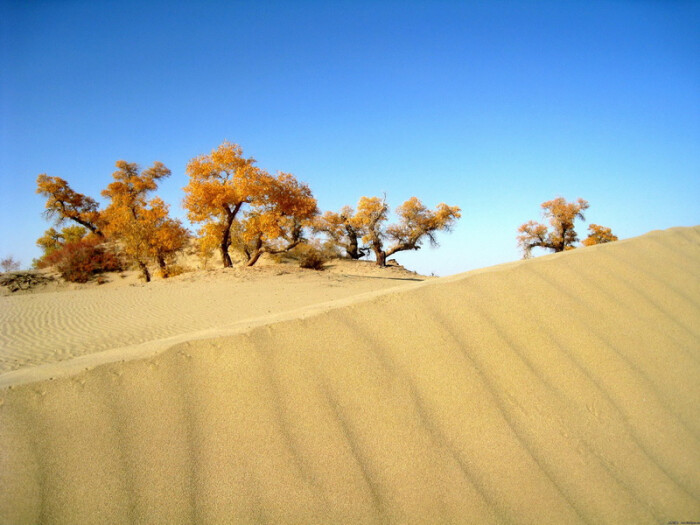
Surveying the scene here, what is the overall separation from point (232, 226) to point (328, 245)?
7.75m

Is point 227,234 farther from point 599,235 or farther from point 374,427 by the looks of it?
point 599,235

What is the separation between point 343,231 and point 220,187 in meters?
10.2

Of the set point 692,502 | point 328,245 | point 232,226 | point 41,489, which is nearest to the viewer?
point 41,489

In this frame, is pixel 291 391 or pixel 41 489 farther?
pixel 291 391

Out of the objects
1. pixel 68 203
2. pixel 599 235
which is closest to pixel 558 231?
pixel 599 235

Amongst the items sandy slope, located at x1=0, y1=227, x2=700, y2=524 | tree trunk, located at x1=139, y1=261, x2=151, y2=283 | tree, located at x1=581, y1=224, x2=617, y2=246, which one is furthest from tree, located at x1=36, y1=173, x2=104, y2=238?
tree, located at x1=581, y1=224, x2=617, y2=246

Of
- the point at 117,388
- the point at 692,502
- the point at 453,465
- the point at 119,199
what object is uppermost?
the point at 119,199

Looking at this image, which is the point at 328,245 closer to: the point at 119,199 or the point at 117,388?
the point at 119,199

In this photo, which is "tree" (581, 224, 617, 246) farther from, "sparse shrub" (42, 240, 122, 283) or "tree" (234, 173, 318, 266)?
"sparse shrub" (42, 240, 122, 283)

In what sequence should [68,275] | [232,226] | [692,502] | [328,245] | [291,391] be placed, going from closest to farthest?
[692,502], [291,391], [232,226], [68,275], [328,245]

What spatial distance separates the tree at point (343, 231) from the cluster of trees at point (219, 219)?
0.06m

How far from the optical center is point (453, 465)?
6.35 ft

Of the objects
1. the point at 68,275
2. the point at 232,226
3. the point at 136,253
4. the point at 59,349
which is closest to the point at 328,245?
the point at 232,226

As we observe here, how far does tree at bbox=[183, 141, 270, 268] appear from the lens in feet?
46.1
